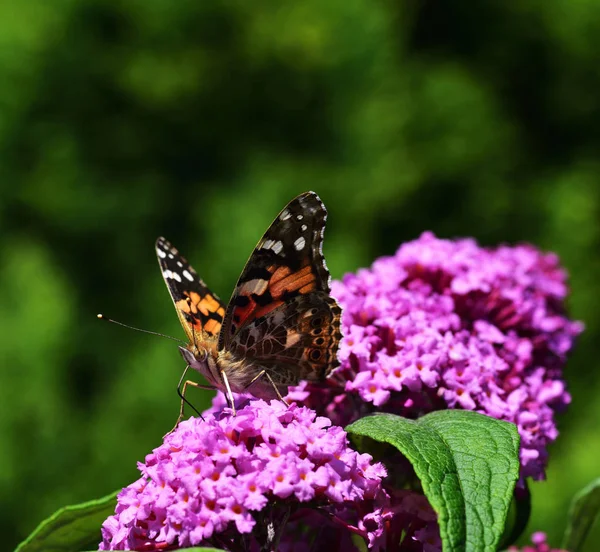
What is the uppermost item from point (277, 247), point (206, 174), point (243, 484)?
point (206, 174)

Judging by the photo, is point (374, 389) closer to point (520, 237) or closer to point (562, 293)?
point (562, 293)

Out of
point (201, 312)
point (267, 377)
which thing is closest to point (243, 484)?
point (267, 377)

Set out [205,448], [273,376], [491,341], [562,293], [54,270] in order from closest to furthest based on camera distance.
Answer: [205,448] < [273,376] < [491,341] < [562,293] < [54,270]

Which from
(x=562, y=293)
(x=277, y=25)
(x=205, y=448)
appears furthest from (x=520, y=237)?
(x=205, y=448)

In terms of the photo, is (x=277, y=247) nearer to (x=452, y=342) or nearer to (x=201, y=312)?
(x=201, y=312)

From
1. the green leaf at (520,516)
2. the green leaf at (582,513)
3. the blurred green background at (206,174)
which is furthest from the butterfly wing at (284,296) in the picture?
the blurred green background at (206,174)

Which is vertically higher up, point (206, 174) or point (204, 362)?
point (206, 174)

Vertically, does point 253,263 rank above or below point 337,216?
below

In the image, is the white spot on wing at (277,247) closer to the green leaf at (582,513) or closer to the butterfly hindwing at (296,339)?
the butterfly hindwing at (296,339)
